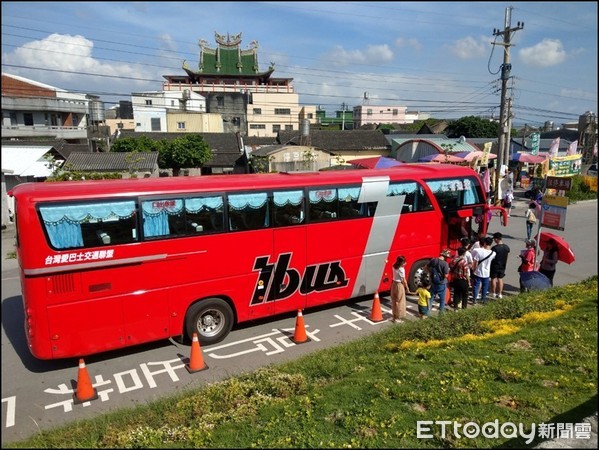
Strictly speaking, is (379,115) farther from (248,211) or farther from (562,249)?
(248,211)

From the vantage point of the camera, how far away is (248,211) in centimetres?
805

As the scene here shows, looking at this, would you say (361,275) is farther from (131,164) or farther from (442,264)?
(131,164)

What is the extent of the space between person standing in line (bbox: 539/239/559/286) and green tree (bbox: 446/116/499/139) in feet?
169

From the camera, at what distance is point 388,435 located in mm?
4082

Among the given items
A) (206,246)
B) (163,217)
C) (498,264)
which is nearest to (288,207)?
(206,246)

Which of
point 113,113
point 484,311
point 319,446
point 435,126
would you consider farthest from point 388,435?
point 435,126

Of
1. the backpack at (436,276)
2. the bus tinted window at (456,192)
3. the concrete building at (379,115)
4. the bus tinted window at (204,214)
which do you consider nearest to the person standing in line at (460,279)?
the backpack at (436,276)

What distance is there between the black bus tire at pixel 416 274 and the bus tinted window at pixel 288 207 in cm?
350

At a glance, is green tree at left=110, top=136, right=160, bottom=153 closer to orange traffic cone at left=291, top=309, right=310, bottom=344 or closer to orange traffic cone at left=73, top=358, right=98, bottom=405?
orange traffic cone at left=291, top=309, right=310, bottom=344

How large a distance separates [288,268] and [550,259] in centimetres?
629

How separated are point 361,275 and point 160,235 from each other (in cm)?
468

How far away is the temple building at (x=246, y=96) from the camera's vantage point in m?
49.1

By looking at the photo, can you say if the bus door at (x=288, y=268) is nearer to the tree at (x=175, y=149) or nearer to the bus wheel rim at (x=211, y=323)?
the bus wheel rim at (x=211, y=323)

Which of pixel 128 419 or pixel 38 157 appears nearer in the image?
pixel 128 419
